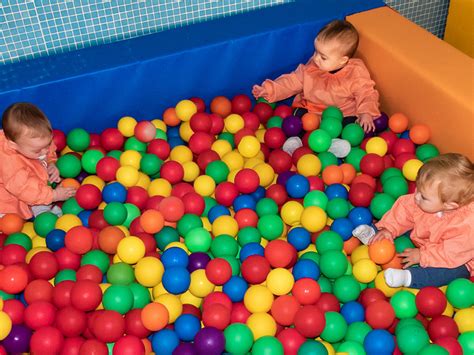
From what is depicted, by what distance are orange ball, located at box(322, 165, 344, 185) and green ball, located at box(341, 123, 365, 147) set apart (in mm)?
200

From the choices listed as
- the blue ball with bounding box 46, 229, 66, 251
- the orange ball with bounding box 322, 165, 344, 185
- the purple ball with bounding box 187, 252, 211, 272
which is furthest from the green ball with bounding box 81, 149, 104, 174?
the orange ball with bounding box 322, 165, 344, 185

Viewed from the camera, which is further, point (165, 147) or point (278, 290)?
point (165, 147)

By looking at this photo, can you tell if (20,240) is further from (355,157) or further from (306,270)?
(355,157)

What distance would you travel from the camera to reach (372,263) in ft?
6.33

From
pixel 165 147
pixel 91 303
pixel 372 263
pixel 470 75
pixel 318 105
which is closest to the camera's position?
pixel 91 303

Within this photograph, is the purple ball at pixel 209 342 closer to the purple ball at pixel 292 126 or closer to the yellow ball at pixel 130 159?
the yellow ball at pixel 130 159

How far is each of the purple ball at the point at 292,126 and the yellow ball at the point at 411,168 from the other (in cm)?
44

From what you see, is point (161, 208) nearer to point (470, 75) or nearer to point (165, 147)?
point (165, 147)

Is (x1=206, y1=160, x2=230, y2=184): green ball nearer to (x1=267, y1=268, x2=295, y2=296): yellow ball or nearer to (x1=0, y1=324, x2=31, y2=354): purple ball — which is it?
(x1=267, y1=268, x2=295, y2=296): yellow ball

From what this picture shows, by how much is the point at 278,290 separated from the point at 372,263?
31 centimetres

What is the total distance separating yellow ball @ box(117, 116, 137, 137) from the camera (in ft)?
8.01

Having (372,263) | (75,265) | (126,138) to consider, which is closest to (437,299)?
(372,263)

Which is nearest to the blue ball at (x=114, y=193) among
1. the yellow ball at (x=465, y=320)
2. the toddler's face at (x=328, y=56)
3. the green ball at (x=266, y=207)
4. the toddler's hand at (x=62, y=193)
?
the toddler's hand at (x=62, y=193)

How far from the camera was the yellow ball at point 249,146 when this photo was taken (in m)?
2.37
